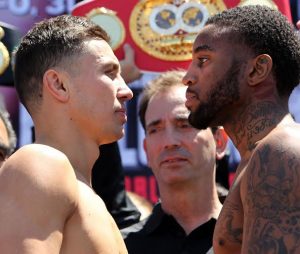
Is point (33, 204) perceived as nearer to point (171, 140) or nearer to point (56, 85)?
point (56, 85)

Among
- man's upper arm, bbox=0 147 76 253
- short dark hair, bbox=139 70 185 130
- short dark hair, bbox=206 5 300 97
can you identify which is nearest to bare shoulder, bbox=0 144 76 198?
man's upper arm, bbox=0 147 76 253

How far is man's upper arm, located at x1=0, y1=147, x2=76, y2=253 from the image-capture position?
2.42 meters

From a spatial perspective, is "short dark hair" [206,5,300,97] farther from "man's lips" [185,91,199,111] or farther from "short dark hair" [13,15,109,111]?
"short dark hair" [13,15,109,111]

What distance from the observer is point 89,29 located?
290cm

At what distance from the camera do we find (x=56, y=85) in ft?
9.11

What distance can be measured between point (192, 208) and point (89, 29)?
→ 1.06 metres

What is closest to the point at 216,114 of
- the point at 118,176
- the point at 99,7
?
the point at 118,176

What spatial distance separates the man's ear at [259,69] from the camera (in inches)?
110

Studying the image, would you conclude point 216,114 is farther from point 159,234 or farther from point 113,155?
point 113,155

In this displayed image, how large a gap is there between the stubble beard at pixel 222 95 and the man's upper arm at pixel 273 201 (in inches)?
14.8

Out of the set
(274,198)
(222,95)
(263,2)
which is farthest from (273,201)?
→ (263,2)

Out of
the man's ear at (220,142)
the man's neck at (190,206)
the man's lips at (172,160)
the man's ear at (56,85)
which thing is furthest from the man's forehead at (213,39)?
the man's ear at (220,142)

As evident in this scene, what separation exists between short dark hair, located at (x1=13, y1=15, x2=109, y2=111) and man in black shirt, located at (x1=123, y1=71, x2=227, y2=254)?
0.93m

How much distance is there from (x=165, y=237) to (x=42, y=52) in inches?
43.7
